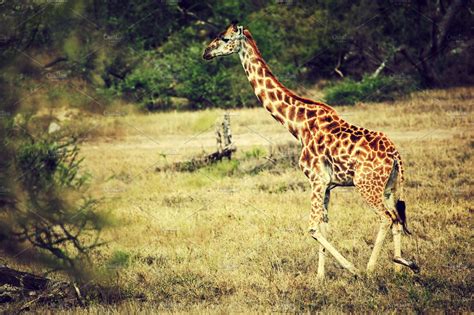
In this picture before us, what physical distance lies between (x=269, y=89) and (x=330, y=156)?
1282 millimetres

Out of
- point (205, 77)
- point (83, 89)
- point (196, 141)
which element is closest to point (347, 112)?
point (196, 141)

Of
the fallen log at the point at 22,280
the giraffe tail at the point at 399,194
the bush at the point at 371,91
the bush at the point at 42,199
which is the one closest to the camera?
the bush at the point at 42,199

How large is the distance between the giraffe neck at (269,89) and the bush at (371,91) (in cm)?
1692

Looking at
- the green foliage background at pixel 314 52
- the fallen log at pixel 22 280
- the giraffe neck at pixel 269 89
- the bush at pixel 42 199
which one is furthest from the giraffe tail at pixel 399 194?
the green foliage background at pixel 314 52

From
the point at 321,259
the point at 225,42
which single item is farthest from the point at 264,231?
the point at 225,42

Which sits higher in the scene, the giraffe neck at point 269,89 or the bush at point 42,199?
the giraffe neck at point 269,89

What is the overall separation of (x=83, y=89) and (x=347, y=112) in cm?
1405

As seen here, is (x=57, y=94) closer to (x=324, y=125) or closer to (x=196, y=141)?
(x=324, y=125)

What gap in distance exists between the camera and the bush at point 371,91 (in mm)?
26094

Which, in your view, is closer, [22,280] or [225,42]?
[22,280]

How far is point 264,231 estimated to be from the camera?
1161cm

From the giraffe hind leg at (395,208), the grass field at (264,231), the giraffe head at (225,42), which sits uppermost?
the giraffe head at (225,42)

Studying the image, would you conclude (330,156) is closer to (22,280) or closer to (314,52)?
(22,280)

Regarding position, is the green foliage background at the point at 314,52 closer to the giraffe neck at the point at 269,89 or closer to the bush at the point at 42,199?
the giraffe neck at the point at 269,89
